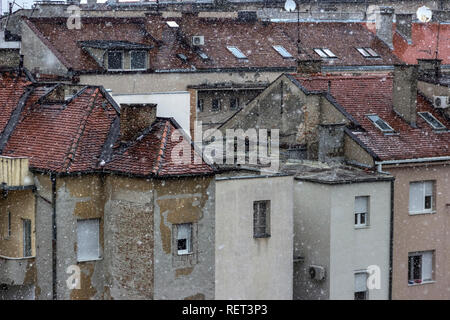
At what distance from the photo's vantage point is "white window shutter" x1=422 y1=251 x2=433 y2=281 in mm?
35625

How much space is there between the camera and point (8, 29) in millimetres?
55000

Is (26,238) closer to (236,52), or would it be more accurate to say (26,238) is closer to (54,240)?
(54,240)

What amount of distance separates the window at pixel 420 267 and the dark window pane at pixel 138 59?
714 inches

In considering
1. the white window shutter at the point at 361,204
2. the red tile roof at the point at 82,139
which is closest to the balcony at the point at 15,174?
the red tile roof at the point at 82,139

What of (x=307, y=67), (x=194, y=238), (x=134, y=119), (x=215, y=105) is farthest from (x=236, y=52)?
(x=194, y=238)

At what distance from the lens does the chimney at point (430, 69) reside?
1689 inches

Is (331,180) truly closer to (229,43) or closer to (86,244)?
(86,244)

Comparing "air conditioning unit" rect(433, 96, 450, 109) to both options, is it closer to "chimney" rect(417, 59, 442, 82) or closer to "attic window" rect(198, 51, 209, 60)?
"chimney" rect(417, 59, 442, 82)

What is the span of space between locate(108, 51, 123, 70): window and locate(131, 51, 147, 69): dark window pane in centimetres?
67

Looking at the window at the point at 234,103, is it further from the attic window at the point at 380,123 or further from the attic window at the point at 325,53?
the attic window at the point at 380,123

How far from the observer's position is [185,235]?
A: 28.7m

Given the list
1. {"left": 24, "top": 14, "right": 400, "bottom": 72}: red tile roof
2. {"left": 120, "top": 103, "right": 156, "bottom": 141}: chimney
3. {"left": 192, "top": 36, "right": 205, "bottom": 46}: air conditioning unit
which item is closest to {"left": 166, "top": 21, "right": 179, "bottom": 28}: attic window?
{"left": 24, "top": 14, "right": 400, "bottom": 72}: red tile roof

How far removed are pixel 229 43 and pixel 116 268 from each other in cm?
2656

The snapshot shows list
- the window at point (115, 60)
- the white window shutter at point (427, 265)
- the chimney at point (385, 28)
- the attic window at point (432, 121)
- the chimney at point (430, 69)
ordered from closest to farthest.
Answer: the white window shutter at point (427, 265) < the attic window at point (432, 121) < the chimney at point (430, 69) < the window at point (115, 60) < the chimney at point (385, 28)
